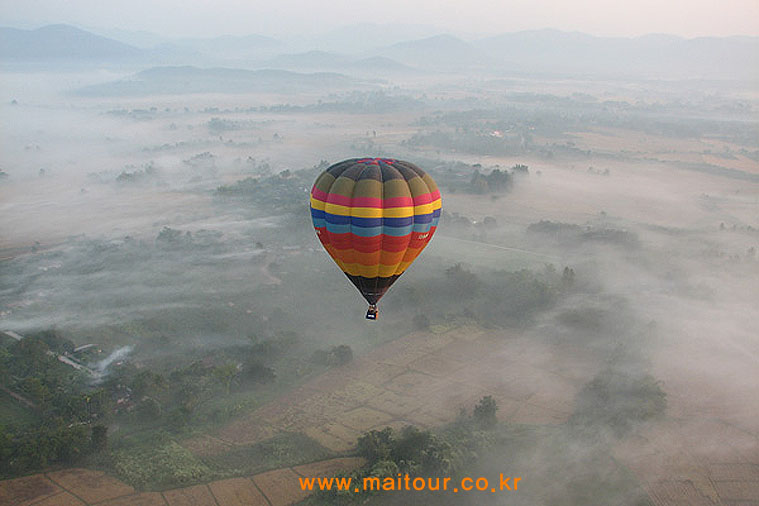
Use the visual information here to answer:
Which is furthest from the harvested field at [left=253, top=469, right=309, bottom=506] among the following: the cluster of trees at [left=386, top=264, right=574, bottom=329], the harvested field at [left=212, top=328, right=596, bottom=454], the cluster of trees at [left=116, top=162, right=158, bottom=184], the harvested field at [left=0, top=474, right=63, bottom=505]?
the cluster of trees at [left=116, top=162, right=158, bottom=184]

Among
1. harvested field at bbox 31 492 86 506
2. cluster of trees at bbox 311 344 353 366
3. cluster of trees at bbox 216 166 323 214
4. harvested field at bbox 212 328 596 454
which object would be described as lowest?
harvested field at bbox 31 492 86 506

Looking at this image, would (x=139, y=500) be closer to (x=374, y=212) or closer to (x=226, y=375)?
(x=226, y=375)

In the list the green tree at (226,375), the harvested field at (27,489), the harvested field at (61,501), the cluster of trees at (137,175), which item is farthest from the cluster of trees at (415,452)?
the cluster of trees at (137,175)

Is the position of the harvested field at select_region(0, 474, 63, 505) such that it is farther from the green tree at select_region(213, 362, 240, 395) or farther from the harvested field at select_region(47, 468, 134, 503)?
the green tree at select_region(213, 362, 240, 395)

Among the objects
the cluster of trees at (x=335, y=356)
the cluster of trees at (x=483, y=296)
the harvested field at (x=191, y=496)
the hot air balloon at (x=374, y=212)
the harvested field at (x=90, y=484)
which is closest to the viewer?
the hot air balloon at (x=374, y=212)

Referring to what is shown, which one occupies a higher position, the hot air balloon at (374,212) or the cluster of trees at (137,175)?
the hot air balloon at (374,212)

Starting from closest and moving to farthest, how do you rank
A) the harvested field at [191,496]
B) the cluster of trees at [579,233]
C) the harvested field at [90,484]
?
the harvested field at [191,496] → the harvested field at [90,484] → the cluster of trees at [579,233]

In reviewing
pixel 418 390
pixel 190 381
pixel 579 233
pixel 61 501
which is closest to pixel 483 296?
pixel 418 390

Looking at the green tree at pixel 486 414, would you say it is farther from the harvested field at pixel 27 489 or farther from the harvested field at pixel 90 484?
the harvested field at pixel 27 489

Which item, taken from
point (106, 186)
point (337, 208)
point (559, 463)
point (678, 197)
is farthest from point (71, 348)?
point (678, 197)

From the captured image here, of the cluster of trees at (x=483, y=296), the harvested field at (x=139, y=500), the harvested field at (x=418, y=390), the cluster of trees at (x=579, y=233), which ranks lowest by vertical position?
the harvested field at (x=139, y=500)
